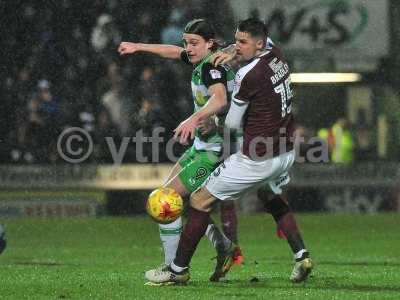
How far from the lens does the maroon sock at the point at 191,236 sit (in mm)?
A: 9266

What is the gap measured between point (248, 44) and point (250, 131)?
64 centimetres

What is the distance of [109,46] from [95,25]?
0.41m

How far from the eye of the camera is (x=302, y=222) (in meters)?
18.5

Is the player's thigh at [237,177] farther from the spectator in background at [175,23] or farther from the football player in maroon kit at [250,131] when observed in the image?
the spectator in background at [175,23]

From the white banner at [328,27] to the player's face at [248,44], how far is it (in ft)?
39.2

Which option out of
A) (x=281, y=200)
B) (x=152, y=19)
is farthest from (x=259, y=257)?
(x=152, y=19)

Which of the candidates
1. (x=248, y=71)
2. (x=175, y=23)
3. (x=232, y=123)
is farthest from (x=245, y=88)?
(x=175, y=23)

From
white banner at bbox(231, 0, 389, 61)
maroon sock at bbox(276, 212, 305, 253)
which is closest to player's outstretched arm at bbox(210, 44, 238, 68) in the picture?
maroon sock at bbox(276, 212, 305, 253)

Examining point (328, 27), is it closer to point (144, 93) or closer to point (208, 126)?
point (144, 93)

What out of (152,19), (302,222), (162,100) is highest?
(152,19)

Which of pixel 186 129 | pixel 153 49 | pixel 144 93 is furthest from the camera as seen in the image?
pixel 144 93

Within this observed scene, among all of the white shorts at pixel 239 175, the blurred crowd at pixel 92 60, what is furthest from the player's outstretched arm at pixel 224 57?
the blurred crowd at pixel 92 60

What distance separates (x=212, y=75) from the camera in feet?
30.9

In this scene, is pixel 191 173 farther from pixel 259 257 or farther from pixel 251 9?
pixel 251 9
